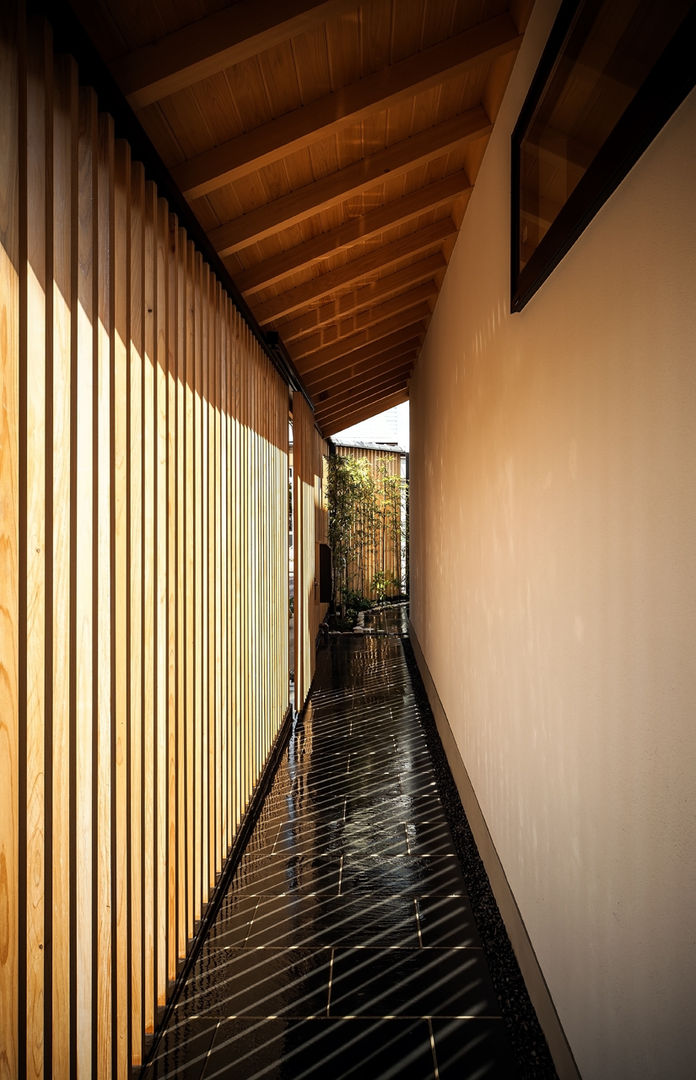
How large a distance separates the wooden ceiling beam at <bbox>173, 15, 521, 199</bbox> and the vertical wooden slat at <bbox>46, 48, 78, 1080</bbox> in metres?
0.89

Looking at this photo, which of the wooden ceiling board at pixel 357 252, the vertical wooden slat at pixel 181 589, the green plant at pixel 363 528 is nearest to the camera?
the vertical wooden slat at pixel 181 589

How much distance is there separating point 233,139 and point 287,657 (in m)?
3.60

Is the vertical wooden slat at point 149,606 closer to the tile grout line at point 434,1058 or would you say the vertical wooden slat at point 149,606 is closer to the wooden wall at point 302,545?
the tile grout line at point 434,1058

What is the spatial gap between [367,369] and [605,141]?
5.75 meters

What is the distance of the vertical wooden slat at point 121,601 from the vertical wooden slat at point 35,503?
0.37m

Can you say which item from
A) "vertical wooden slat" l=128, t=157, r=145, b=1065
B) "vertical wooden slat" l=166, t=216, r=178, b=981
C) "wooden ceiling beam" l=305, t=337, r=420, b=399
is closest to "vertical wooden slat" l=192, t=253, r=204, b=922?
"vertical wooden slat" l=166, t=216, r=178, b=981

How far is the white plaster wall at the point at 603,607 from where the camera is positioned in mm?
1083

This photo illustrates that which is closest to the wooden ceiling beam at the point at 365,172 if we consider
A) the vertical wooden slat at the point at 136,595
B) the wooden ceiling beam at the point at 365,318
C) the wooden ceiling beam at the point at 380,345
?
the vertical wooden slat at the point at 136,595

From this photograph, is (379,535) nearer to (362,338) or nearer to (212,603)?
(362,338)

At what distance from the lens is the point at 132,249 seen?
1.86m

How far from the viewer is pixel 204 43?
1756mm

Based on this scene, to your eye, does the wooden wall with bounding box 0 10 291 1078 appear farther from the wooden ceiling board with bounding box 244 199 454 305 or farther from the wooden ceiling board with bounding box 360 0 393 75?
the wooden ceiling board with bounding box 244 199 454 305

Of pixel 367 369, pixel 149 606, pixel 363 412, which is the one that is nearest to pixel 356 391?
pixel 367 369

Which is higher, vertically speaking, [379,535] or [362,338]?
[362,338]
